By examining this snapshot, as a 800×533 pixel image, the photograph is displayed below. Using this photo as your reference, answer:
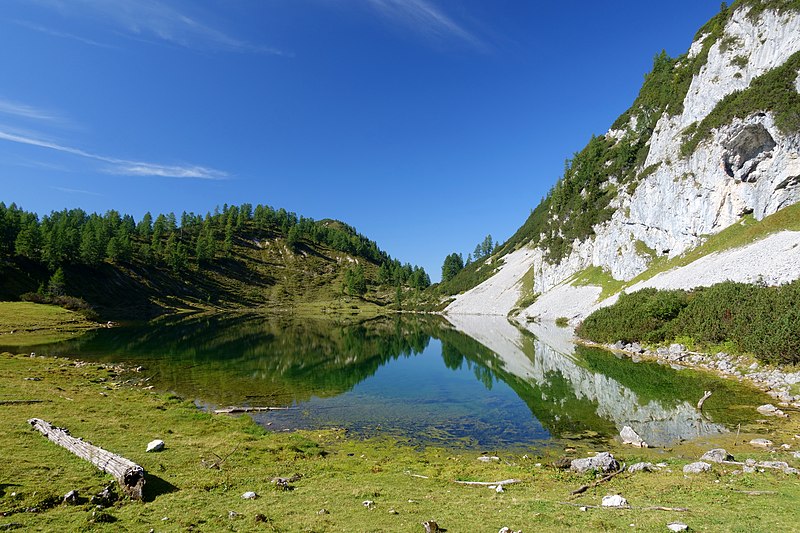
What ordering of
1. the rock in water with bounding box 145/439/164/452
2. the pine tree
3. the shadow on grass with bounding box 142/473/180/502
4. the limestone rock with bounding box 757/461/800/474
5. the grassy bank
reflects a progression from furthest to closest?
the pine tree → the rock in water with bounding box 145/439/164/452 → the limestone rock with bounding box 757/461/800/474 → the shadow on grass with bounding box 142/473/180/502 → the grassy bank

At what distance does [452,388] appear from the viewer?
39.9 m

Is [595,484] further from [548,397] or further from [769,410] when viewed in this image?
[548,397]

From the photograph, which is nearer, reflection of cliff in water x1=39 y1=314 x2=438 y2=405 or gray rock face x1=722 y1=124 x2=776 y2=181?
reflection of cliff in water x1=39 y1=314 x2=438 y2=405

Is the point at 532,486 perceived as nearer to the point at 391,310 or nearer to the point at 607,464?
the point at 607,464

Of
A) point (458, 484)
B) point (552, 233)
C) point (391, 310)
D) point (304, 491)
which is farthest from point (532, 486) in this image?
point (391, 310)

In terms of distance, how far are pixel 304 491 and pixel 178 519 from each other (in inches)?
167

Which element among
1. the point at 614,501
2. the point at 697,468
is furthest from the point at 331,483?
the point at 697,468

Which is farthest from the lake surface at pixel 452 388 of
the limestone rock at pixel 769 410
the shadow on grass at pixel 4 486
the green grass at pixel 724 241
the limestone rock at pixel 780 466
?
the green grass at pixel 724 241

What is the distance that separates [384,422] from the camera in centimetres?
2789

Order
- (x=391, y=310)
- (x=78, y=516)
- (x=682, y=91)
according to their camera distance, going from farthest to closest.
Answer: (x=391, y=310)
(x=682, y=91)
(x=78, y=516)

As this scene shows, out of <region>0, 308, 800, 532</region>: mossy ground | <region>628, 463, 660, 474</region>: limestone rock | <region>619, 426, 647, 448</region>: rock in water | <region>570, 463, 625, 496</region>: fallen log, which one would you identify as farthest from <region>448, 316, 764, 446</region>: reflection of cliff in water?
<region>570, 463, 625, 496</region>: fallen log

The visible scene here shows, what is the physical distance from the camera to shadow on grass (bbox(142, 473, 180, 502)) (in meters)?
13.1

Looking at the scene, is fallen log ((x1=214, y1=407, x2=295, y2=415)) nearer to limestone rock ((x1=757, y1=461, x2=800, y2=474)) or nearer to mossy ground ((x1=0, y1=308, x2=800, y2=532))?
mossy ground ((x1=0, y1=308, x2=800, y2=532))

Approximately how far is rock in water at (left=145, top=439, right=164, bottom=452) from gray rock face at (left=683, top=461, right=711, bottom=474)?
74.8ft
